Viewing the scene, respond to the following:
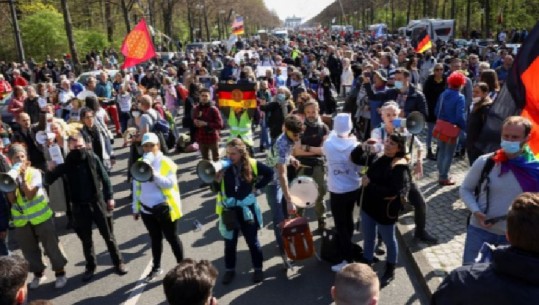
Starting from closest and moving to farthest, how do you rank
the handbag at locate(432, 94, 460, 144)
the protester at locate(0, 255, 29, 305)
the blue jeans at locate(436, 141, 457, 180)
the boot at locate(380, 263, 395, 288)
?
the protester at locate(0, 255, 29, 305)
the boot at locate(380, 263, 395, 288)
the handbag at locate(432, 94, 460, 144)
the blue jeans at locate(436, 141, 457, 180)

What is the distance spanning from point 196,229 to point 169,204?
1.93 metres

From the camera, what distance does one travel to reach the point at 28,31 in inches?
1334

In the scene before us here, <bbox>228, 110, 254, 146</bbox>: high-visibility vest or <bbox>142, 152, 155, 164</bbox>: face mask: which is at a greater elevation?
<bbox>142, 152, 155, 164</bbox>: face mask

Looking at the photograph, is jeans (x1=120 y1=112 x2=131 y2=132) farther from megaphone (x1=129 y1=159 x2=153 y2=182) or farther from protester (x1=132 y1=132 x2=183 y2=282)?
megaphone (x1=129 y1=159 x2=153 y2=182)

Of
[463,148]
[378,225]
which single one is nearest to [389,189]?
[378,225]

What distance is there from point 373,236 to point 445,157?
352cm

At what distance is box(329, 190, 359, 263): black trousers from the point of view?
540 centimetres

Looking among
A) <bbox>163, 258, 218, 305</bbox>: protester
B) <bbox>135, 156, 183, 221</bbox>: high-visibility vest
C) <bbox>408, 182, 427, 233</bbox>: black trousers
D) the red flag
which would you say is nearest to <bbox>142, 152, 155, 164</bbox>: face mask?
<bbox>135, 156, 183, 221</bbox>: high-visibility vest

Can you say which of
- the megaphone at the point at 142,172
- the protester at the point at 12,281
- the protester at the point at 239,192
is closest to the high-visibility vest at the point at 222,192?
the protester at the point at 239,192

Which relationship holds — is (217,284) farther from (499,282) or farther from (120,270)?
(499,282)

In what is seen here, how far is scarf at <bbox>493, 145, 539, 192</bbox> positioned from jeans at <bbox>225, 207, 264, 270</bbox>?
8.89 feet

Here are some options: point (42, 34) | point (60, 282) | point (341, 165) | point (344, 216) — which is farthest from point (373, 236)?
point (42, 34)

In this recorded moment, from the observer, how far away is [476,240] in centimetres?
399

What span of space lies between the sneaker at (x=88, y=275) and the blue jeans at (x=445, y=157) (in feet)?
18.2
